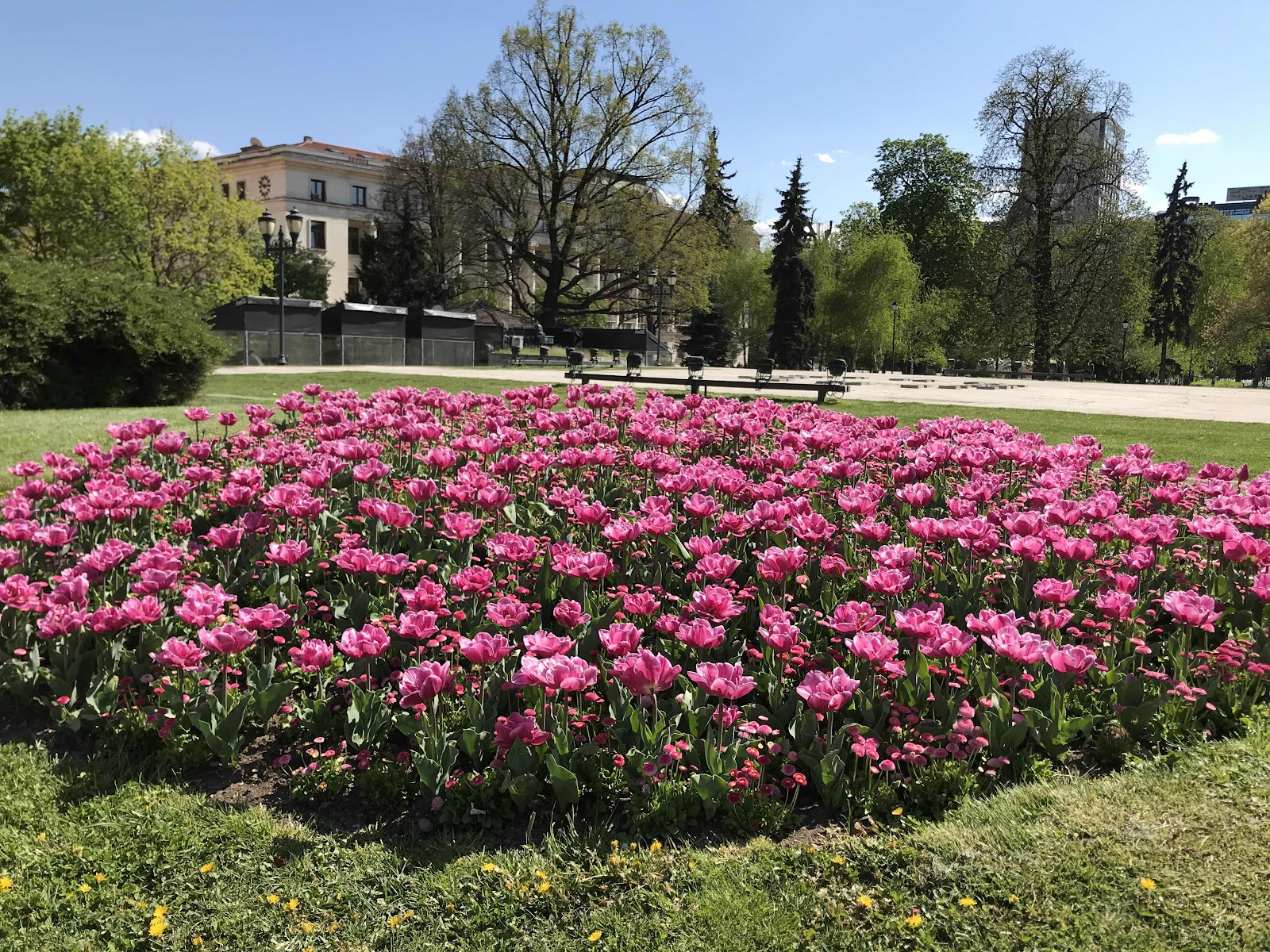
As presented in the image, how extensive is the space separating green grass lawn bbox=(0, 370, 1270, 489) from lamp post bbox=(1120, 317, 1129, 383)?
45262 millimetres

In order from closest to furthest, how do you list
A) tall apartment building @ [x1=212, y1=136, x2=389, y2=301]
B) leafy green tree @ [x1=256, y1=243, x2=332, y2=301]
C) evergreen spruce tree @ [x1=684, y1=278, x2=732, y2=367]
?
leafy green tree @ [x1=256, y1=243, x2=332, y2=301] → evergreen spruce tree @ [x1=684, y1=278, x2=732, y2=367] → tall apartment building @ [x1=212, y1=136, x2=389, y2=301]

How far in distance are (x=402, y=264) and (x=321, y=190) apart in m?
20.9

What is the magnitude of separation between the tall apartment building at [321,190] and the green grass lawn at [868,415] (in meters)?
52.3

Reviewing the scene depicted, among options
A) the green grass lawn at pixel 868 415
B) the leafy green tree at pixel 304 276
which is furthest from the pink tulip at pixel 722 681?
the leafy green tree at pixel 304 276

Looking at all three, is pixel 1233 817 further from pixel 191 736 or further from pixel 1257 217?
pixel 1257 217

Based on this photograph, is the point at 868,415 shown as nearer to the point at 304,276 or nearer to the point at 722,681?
the point at 722,681

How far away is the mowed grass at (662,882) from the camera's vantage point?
104 inches

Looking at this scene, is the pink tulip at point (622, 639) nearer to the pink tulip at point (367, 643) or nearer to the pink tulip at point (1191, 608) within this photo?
the pink tulip at point (367, 643)

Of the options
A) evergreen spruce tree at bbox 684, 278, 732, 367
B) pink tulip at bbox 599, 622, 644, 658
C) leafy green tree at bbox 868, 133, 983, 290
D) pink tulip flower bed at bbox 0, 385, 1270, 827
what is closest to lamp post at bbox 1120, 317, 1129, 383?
leafy green tree at bbox 868, 133, 983, 290

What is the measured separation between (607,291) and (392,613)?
49.2m

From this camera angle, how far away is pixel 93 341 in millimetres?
15500

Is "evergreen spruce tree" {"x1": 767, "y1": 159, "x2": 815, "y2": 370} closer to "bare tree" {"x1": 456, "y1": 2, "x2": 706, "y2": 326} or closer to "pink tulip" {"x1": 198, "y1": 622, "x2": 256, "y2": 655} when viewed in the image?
"bare tree" {"x1": 456, "y1": 2, "x2": 706, "y2": 326}

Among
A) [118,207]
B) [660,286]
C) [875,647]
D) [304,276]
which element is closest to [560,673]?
[875,647]

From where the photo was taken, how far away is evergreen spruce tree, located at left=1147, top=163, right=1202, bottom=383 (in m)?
67.2
